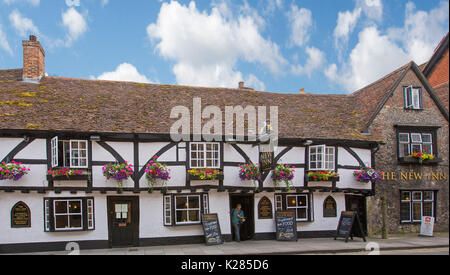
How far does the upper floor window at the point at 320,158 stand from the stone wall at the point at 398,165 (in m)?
2.53

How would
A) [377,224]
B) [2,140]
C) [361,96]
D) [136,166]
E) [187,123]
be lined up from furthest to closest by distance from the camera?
[361,96]
[377,224]
[187,123]
[136,166]
[2,140]

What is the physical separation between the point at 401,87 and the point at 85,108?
14825 millimetres

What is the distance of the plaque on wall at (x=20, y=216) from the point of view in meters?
14.8

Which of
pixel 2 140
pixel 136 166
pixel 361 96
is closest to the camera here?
pixel 2 140

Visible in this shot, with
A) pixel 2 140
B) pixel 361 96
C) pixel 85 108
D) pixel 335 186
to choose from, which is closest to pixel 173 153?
pixel 85 108

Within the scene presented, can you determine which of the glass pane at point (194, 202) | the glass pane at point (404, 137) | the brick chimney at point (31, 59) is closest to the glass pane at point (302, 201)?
the glass pane at point (194, 202)

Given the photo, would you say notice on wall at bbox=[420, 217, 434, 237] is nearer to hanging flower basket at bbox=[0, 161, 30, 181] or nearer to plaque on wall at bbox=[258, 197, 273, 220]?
plaque on wall at bbox=[258, 197, 273, 220]

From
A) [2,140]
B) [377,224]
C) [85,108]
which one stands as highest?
[85,108]

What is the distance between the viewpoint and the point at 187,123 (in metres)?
17.2

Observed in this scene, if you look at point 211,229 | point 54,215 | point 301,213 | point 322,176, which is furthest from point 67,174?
point 322,176

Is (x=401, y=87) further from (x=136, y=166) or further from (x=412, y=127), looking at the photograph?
(x=136, y=166)

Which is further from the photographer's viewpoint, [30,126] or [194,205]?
[194,205]

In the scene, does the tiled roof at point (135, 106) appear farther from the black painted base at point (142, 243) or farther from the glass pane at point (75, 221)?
the black painted base at point (142, 243)

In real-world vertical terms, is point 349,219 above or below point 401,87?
below
